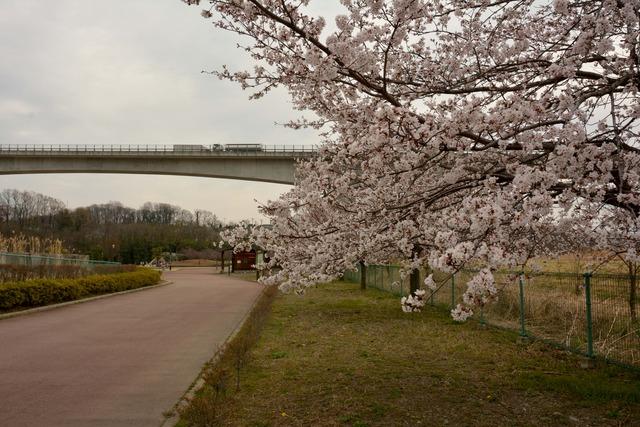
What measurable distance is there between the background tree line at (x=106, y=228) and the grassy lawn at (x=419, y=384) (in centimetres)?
4890

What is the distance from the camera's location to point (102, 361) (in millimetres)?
9031

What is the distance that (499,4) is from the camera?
602 cm

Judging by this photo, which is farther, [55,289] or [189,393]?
[55,289]

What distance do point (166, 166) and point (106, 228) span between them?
50.7 meters

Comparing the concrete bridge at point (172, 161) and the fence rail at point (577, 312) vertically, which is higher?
the concrete bridge at point (172, 161)

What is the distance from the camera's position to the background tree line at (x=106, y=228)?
6775 centimetres

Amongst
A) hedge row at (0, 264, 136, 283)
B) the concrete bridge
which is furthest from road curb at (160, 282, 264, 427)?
the concrete bridge

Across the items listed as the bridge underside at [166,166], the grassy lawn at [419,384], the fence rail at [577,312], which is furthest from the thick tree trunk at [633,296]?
the bridge underside at [166,166]

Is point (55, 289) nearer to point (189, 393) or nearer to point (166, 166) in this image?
point (189, 393)

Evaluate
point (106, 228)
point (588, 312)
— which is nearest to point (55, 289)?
point (588, 312)

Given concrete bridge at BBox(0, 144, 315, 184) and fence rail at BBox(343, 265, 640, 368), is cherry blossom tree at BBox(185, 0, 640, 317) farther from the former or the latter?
concrete bridge at BBox(0, 144, 315, 184)

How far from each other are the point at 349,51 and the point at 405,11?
2.10ft

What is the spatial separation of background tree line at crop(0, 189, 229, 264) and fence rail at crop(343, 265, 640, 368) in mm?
48849

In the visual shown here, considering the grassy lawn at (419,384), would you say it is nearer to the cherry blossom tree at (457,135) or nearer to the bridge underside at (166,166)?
the cherry blossom tree at (457,135)
